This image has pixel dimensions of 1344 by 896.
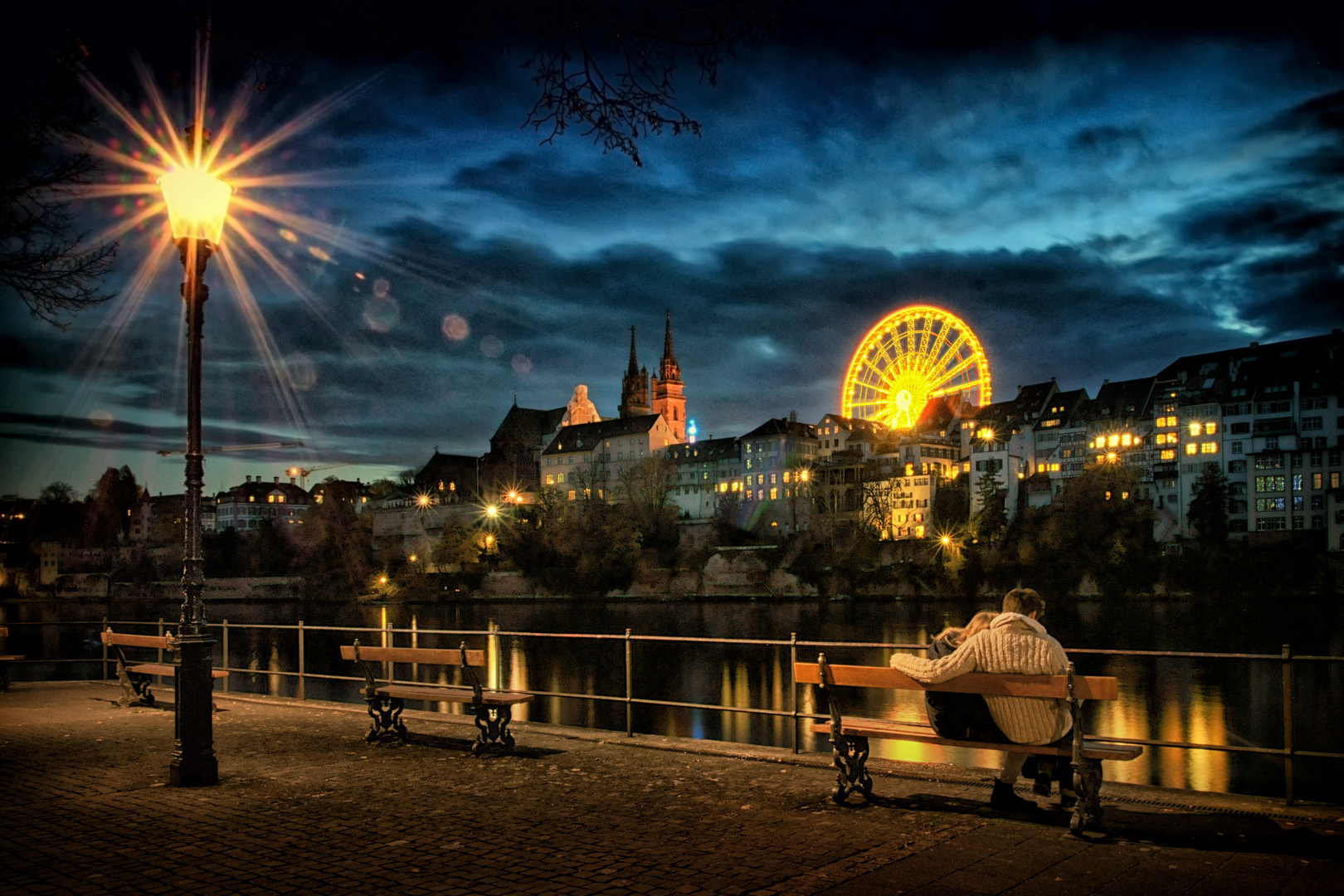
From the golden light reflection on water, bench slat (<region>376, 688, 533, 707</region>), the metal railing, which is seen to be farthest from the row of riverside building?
bench slat (<region>376, 688, 533, 707</region>)

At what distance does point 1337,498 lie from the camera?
265 feet

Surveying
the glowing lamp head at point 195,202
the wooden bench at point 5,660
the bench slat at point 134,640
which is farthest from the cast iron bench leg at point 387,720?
the wooden bench at point 5,660

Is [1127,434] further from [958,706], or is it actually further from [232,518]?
[232,518]

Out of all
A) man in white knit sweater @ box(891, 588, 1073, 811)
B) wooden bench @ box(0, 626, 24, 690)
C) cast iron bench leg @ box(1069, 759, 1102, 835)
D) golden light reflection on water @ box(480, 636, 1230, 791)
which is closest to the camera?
cast iron bench leg @ box(1069, 759, 1102, 835)

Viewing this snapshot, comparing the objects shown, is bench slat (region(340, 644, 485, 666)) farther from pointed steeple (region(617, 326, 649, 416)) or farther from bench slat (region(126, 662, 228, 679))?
pointed steeple (region(617, 326, 649, 416))

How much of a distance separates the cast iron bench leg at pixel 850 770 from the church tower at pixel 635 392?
567 feet

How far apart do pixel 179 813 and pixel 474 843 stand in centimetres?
267

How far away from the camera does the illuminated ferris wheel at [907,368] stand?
83.6m

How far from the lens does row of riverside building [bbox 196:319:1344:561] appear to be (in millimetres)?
88312

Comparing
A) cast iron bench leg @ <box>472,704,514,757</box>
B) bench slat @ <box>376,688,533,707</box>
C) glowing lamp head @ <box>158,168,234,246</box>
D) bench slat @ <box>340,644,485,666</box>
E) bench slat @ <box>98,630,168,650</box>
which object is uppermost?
glowing lamp head @ <box>158,168,234,246</box>

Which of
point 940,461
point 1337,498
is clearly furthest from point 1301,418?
point 940,461

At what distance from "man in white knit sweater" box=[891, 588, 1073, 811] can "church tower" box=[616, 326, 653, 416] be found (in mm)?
173297

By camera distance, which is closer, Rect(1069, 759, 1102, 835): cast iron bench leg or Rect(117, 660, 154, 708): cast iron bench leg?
Rect(1069, 759, 1102, 835): cast iron bench leg

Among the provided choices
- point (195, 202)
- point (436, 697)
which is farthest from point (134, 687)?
point (195, 202)
